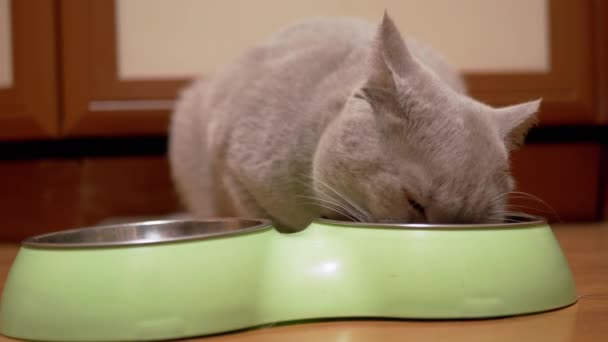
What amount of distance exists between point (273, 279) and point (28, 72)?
1.35 m

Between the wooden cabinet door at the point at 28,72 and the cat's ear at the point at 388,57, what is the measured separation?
1.18 m

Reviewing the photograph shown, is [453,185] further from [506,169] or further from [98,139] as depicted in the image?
[98,139]

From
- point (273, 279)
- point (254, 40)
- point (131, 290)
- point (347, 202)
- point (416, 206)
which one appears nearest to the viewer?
point (131, 290)

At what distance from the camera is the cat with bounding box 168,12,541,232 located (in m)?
1.08

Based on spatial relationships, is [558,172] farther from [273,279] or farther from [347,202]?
[273,279]

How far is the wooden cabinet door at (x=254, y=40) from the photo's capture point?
1.99m

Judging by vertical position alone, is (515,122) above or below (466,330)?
above

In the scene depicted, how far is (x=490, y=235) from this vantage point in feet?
3.06

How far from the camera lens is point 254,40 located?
81.9 inches

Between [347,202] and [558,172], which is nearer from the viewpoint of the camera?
[347,202]

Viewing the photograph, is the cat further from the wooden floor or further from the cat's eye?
the wooden floor

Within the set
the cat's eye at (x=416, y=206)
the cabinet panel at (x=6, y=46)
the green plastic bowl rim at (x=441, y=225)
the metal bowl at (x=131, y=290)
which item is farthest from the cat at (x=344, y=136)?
the cabinet panel at (x=6, y=46)

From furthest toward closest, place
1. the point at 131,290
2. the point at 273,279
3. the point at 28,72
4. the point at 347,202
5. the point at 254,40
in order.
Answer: the point at 254,40 < the point at 28,72 < the point at 347,202 < the point at 273,279 < the point at 131,290

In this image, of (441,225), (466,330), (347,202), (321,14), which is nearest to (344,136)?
(347,202)
